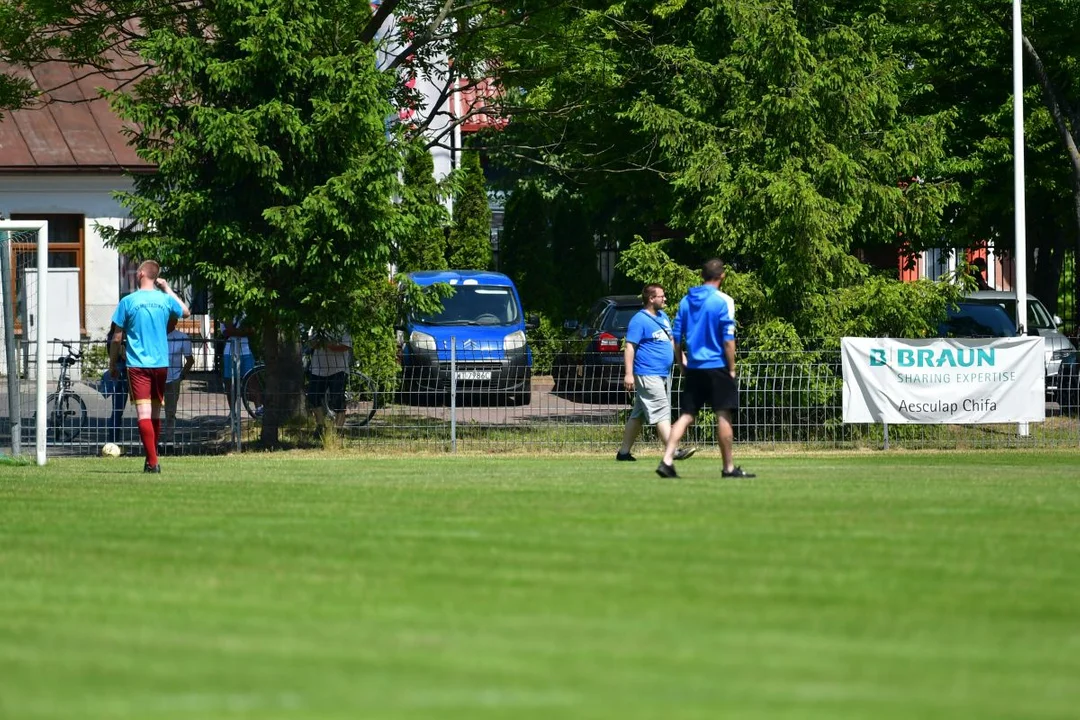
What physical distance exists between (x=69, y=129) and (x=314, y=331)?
18.1 meters

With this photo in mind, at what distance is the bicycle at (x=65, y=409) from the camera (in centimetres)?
2000

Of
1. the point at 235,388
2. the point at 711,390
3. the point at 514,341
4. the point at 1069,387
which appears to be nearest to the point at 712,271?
the point at 711,390

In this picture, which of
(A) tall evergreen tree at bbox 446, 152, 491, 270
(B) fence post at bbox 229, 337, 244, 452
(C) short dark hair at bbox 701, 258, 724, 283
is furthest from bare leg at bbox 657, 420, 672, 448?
(A) tall evergreen tree at bbox 446, 152, 491, 270

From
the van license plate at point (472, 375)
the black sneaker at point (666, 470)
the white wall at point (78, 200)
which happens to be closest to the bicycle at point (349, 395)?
the van license plate at point (472, 375)

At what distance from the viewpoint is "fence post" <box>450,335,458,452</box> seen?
65.1 ft

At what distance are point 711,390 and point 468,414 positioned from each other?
22.4 ft

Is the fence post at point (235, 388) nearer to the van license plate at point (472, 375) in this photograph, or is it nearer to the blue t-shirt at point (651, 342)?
the van license plate at point (472, 375)

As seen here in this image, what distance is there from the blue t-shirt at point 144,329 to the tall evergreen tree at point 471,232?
72.0 feet

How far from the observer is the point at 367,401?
2003 cm

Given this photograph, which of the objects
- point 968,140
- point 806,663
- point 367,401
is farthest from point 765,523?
point 968,140

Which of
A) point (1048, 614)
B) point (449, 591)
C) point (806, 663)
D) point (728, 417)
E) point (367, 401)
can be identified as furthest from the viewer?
point (367, 401)

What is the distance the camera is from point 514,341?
886 inches

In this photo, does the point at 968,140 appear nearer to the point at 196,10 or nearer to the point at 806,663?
the point at 196,10

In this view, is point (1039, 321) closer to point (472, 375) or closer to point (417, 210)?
point (472, 375)
